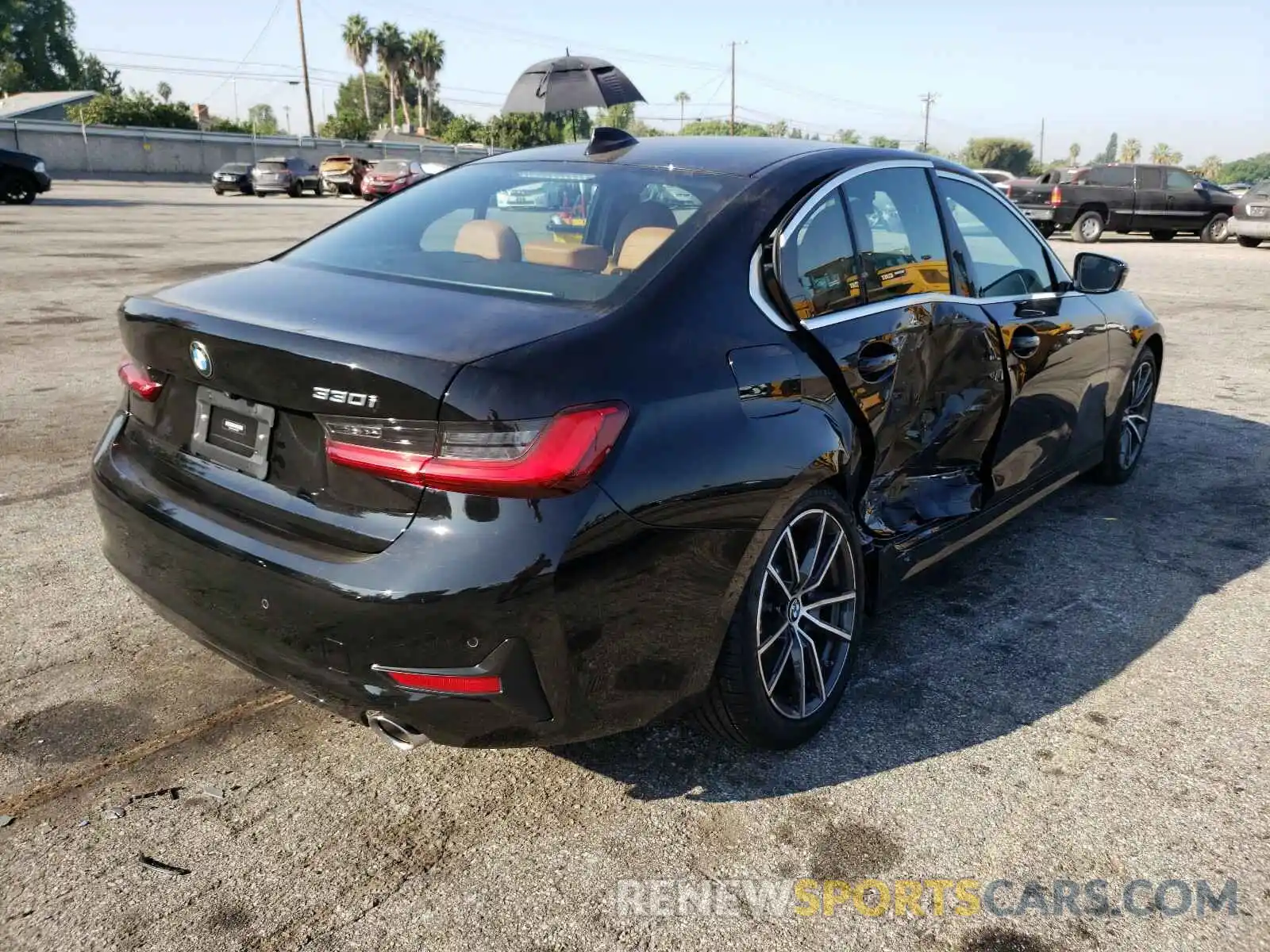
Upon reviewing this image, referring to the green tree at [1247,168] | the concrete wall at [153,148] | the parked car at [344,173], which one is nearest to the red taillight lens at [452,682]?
the parked car at [344,173]

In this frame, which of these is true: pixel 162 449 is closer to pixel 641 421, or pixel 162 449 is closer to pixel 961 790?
pixel 641 421

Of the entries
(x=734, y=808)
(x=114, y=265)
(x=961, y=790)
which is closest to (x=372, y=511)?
(x=734, y=808)

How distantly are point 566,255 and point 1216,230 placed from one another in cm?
2585

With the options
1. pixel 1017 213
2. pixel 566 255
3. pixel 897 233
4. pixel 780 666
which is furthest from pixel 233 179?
pixel 780 666

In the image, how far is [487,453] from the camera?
2.17 metres

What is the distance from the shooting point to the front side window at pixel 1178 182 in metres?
23.3

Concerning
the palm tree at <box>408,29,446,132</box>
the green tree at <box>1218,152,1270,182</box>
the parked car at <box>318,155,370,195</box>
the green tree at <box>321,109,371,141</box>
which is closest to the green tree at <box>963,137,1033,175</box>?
the green tree at <box>1218,152,1270,182</box>

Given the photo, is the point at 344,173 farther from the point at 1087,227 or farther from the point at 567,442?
the point at 567,442

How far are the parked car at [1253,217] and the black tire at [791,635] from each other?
76.5ft

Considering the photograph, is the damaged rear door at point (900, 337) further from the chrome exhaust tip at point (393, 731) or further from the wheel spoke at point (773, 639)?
the chrome exhaust tip at point (393, 731)

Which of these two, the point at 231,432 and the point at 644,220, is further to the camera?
the point at 644,220

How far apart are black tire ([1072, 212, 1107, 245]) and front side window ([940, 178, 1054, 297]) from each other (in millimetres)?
21196

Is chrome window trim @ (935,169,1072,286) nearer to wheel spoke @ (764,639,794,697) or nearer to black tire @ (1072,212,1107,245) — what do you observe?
wheel spoke @ (764,639,794,697)

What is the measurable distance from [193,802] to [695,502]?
153 cm
